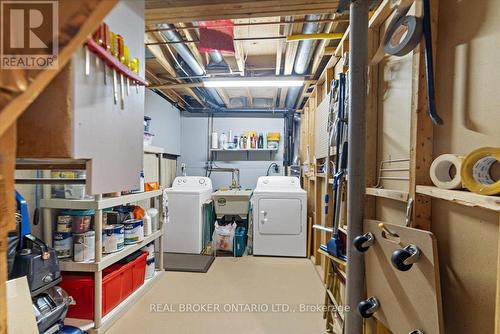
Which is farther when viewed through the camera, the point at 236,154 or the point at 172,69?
the point at 236,154

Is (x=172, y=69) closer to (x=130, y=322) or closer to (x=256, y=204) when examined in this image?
(x=256, y=204)

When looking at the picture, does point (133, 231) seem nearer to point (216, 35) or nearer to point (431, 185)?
point (216, 35)

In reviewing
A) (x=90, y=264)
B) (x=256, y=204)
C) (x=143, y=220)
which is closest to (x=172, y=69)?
(x=143, y=220)

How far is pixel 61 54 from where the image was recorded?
379mm

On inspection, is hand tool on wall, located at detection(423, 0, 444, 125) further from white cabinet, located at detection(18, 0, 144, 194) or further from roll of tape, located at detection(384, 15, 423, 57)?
white cabinet, located at detection(18, 0, 144, 194)

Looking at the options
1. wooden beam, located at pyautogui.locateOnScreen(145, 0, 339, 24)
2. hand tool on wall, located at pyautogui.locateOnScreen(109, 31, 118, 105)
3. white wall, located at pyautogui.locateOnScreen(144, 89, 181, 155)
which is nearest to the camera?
hand tool on wall, located at pyautogui.locateOnScreen(109, 31, 118, 105)

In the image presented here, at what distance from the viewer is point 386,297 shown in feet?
4.11

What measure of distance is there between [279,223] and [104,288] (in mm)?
2269

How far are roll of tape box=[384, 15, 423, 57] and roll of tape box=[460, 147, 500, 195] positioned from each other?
58cm

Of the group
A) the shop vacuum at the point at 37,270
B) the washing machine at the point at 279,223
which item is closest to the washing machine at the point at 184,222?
the washing machine at the point at 279,223

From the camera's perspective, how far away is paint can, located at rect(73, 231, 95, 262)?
1895 mm

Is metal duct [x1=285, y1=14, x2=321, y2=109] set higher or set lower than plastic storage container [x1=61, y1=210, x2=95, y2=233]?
higher

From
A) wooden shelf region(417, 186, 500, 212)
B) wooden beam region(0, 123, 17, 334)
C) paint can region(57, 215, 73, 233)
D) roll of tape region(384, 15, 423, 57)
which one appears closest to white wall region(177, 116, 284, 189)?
paint can region(57, 215, 73, 233)

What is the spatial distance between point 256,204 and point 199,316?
1.72 m
